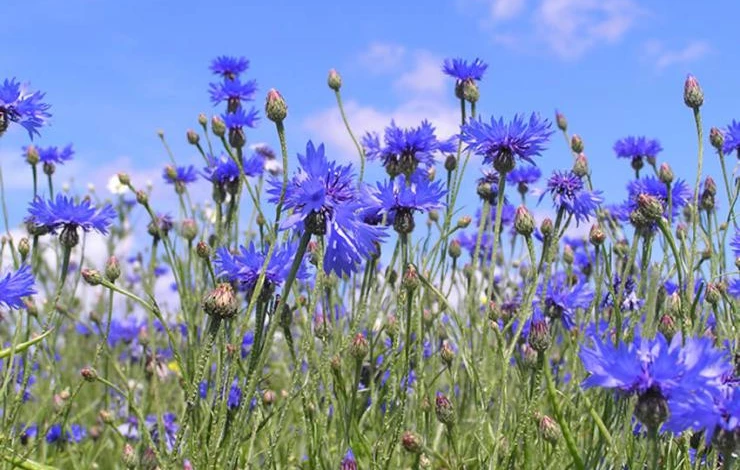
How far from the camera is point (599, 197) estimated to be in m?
2.46

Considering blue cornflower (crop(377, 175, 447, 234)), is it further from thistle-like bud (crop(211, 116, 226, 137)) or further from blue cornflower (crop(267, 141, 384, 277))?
thistle-like bud (crop(211, 116, 226, 137))

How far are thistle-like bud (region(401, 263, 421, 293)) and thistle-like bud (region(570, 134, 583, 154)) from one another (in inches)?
52.5

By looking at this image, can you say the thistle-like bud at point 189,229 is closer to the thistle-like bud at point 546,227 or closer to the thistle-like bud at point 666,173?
the thistle-like bud at point 546,227

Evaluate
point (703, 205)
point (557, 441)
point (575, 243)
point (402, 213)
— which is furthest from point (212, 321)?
point (575, 243)

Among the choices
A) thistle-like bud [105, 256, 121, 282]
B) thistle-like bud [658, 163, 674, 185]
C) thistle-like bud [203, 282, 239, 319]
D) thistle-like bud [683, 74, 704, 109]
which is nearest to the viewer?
thistle-like bud [203, 282, 239, 319]

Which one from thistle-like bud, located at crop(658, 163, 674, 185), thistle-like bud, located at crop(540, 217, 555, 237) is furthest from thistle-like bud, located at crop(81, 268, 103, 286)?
thistle-like bud, located at crop(658, 163, 674, 185)

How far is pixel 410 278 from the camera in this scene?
1898mm

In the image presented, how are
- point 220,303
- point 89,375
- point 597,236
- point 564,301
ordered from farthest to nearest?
point 564,301
point 597,236
point 89,375
point 220,303

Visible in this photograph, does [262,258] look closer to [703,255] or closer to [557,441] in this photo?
[557,441]

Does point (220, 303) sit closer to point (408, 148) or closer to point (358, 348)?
point (358, 348)

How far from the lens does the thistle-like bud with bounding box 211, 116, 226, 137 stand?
2.64 metres

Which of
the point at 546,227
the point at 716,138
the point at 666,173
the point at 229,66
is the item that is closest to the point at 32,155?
the point at 229,66

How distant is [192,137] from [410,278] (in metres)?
1.37

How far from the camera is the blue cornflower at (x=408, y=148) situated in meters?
2.37
